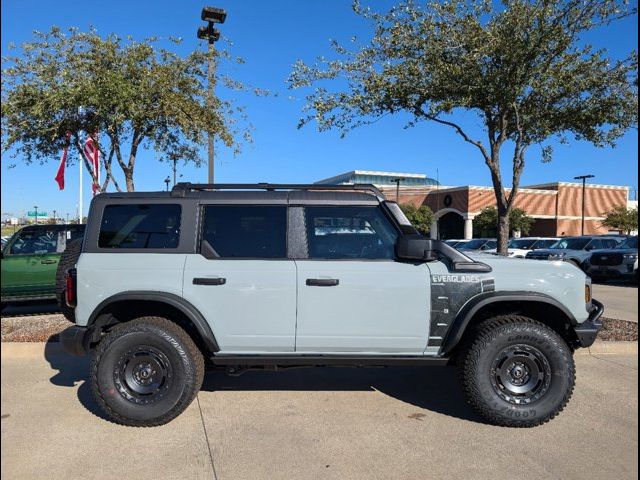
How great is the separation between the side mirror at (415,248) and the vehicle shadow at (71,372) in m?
2.80

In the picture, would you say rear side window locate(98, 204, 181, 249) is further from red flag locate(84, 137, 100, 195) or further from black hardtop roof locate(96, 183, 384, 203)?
→ red flag locate(84, 137, 100, 195)

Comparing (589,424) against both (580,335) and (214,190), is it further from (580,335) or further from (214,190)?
(214,190)

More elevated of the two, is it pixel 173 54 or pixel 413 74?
pixel 173 54

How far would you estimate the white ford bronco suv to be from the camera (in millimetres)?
4078

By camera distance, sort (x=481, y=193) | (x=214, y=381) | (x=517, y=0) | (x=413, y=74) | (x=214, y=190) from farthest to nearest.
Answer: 1. (x=481, y=193)
2. (x=413, y=74)
3. (x=517, y=0)
4. (x=214, y=381)
5. (x=214, y=190)

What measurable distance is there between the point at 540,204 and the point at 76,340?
59901 mm

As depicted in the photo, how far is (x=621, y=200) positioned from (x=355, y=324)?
66516 millimetres

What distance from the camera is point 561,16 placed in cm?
671

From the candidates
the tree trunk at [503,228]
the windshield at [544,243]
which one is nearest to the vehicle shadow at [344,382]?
the tree trunk at [503,228]

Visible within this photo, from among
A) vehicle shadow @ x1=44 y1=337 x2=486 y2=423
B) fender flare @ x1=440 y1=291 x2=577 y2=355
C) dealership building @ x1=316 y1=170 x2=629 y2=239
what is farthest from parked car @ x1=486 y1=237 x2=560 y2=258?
dealership building @ x1=316 y1=170 x2=629 y2=239

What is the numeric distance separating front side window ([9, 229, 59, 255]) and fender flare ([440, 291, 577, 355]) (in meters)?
7.92

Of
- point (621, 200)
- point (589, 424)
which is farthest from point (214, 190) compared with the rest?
point (621, 200)

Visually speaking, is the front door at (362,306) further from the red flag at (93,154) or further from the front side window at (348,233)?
the red flag at (93,154)

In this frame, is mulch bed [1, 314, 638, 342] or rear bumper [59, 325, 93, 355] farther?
mulch bed [1, 314, 638, 342]
